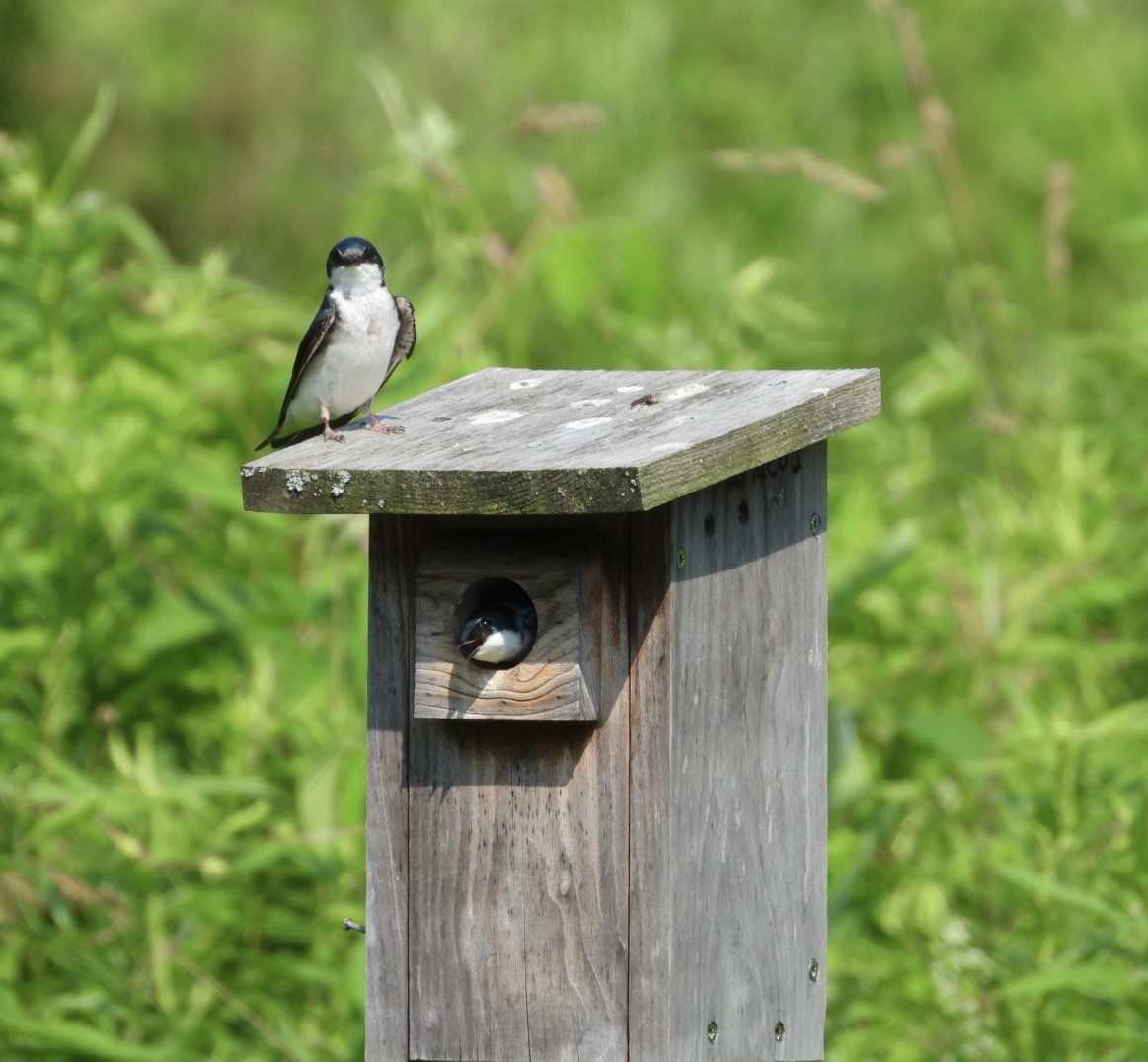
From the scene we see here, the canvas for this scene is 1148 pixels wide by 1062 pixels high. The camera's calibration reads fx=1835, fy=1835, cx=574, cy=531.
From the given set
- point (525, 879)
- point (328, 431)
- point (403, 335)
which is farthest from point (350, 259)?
point (525, 879)

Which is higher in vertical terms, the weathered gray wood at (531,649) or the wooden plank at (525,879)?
the weathered gray wood at (531,649)

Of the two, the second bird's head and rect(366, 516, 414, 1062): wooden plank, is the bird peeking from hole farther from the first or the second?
the second bird's head

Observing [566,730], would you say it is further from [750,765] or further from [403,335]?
[403,335]

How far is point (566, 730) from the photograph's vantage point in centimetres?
216

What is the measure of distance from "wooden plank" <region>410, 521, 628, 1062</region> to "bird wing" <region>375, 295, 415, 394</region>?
27.3 inches

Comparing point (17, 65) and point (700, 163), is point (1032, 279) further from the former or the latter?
point (17, 65)

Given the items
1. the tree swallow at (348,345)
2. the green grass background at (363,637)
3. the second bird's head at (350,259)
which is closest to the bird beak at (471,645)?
the tree swallow at (348,345)

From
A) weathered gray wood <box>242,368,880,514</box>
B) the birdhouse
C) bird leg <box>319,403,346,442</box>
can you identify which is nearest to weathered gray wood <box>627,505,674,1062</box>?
the birdhouse

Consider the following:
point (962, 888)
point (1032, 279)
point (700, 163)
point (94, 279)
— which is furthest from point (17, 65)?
point (962, 888)

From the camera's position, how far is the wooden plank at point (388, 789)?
7.27ft

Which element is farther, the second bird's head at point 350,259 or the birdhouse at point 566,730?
the second bird's head at point 350,259

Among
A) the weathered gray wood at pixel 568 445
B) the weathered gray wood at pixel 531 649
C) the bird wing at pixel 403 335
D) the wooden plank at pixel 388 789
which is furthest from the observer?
the bird wing at pixel 403 335

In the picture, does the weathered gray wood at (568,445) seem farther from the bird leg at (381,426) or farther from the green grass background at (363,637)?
the green grass background at (363,637)

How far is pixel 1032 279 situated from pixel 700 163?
5.58 feet
